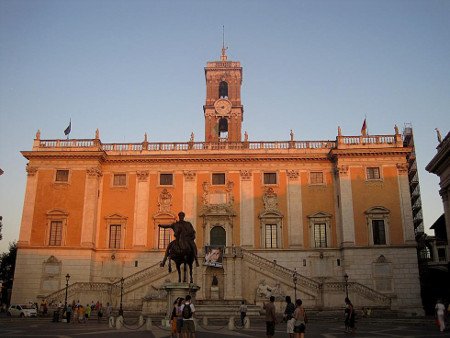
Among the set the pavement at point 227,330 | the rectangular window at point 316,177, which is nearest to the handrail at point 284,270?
the pavement at point 227,330

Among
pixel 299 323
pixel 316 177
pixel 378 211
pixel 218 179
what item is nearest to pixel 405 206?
pixel 378 211

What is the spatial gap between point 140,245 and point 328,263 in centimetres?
1569

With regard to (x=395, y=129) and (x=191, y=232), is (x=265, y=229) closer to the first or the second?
(x=395, y=129)

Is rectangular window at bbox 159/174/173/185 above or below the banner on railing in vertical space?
above

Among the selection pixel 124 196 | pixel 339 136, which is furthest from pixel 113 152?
pixel 339 136

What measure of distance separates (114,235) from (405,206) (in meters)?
24.6

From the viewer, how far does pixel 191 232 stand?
2041cm

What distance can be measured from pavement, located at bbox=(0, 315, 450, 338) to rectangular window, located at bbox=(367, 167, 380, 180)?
558 inches

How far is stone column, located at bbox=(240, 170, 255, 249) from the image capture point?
41.7 m

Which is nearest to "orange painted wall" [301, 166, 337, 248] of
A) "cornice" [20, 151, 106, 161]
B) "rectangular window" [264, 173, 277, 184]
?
"rectangular window" [264, 173, 277, 184]

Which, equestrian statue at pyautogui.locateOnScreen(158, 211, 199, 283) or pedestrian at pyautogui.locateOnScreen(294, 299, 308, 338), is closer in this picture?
pedestrian at pyautogui.locateOnScreen(294, 299, 308, 338)

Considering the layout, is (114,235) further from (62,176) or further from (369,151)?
(369,151)

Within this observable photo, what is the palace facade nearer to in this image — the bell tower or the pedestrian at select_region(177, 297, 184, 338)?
the bell tower

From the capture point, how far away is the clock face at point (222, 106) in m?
56.0
